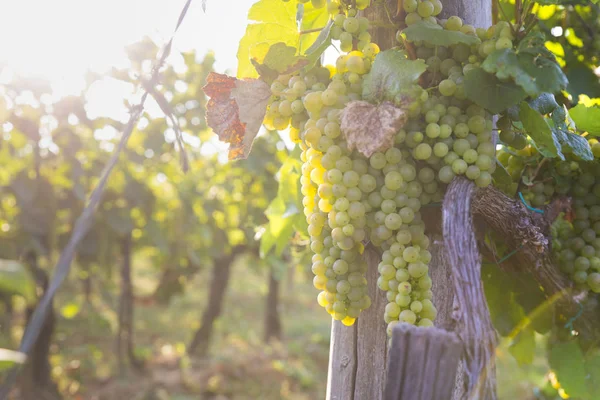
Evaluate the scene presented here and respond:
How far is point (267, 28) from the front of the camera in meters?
1.19

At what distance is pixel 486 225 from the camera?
110 cm

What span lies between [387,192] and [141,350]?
7.49 meters

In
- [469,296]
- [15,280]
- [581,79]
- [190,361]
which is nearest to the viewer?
[15,280]

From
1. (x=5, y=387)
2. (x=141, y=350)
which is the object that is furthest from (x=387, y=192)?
(x=141, y=350)

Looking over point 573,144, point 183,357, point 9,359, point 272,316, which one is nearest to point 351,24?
point 573,144

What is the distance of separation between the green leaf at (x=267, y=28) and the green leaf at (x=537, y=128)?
561 mm

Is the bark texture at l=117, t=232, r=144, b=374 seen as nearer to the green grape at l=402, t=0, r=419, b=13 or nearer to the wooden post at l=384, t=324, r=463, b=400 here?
the green grape at l=402, t=0, r=419, b=13

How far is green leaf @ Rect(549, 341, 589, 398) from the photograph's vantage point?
130 centimetres

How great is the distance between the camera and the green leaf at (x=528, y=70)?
821 millimetres

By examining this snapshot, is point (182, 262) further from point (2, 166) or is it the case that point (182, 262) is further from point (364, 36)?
point (364, 36)

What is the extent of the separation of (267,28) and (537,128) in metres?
0.67

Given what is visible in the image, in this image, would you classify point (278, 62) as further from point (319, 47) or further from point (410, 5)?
point (410, 5)

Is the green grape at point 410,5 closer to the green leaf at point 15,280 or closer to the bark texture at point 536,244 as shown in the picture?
the bark texture at point 536,244

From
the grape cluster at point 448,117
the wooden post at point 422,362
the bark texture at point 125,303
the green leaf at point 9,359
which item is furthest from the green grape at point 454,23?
the bark texture at point 125,303
